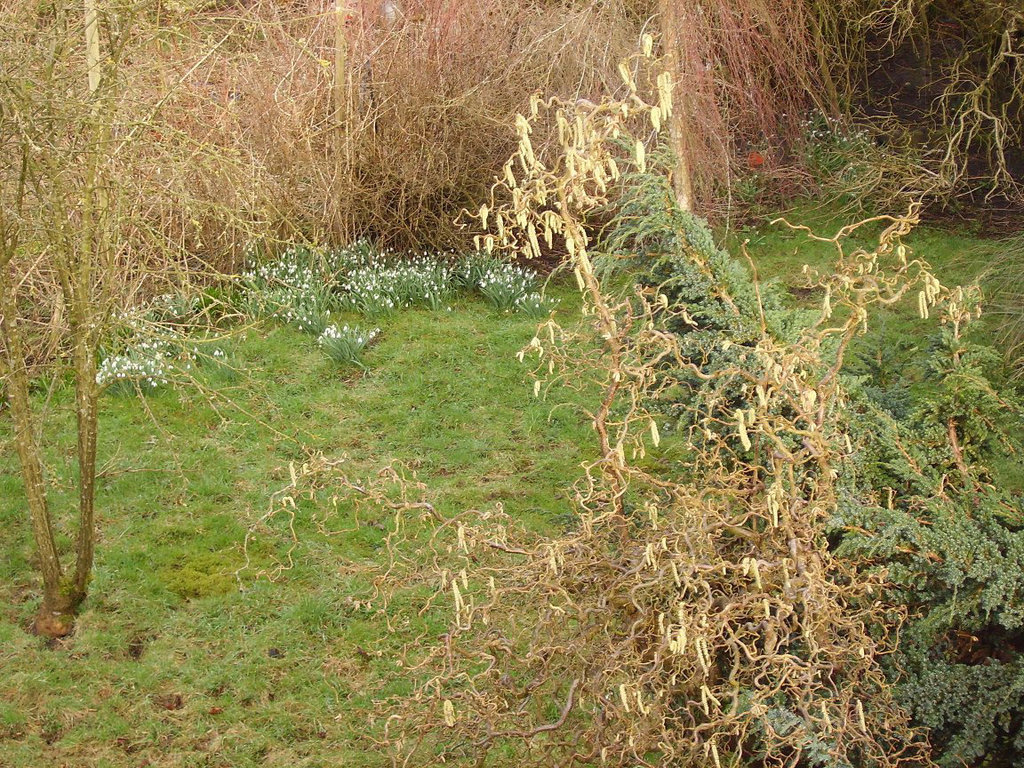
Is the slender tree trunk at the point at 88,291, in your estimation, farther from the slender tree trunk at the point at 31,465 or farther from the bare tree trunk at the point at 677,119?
the bare tree trunk at the point at 677,119

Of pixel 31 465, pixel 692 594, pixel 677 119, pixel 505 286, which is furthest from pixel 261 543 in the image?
pixel 677 119

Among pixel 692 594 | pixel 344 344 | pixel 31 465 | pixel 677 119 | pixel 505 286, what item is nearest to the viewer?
pixel 692 594

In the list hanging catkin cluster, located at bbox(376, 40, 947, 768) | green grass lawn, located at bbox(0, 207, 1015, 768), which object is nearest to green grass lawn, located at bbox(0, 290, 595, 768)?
green grass lawn, located at bbox(0, 207, 1015, 768)

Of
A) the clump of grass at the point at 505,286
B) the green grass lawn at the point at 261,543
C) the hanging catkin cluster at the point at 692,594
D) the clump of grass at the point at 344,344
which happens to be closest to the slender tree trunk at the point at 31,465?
the green grass lawn at the point at 261,543

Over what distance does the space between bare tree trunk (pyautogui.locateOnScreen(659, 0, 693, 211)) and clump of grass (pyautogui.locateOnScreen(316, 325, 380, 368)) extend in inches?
92.6

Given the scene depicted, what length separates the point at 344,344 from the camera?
7.19 meters

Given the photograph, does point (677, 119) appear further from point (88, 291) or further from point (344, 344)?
point (88, 291)

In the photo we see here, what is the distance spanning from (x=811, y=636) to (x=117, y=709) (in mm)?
2840

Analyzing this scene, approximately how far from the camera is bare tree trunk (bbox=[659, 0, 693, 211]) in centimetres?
707

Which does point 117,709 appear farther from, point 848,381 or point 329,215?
point 329,215

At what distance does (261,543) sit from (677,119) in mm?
4151

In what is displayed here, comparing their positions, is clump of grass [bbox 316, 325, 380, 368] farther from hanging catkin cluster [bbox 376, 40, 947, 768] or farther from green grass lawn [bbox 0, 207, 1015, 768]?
hanging catkin cluster [bbox 376, 40, 947, 768]

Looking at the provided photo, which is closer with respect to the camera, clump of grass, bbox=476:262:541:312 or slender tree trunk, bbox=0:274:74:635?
slender tree trunk, bbox=0:274:74:635

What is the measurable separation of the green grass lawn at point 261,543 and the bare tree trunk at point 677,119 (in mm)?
1465
